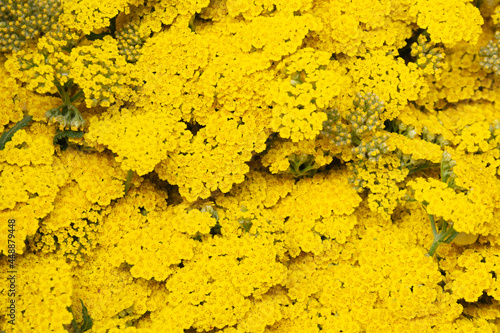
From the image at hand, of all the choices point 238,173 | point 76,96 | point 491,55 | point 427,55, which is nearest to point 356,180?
point 238,173

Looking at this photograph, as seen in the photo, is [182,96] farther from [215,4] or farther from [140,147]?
[215,4]

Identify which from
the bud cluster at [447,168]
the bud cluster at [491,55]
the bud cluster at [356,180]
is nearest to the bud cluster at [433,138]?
the bud cluster at [447,168]

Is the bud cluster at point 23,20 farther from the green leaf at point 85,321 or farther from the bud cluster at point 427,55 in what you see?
the bud cluster at point 427,55

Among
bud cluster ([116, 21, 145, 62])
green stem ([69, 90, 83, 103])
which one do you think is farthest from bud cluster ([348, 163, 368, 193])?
green stem ([69, 90, 83, 103])

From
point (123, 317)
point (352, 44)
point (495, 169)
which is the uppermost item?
point (352, 44)

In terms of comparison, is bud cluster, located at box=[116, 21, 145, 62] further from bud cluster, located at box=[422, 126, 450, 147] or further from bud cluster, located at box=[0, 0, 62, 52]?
bud cluster, located at box=[422, 126, 450, 147]

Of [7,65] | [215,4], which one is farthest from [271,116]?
[7,65]
